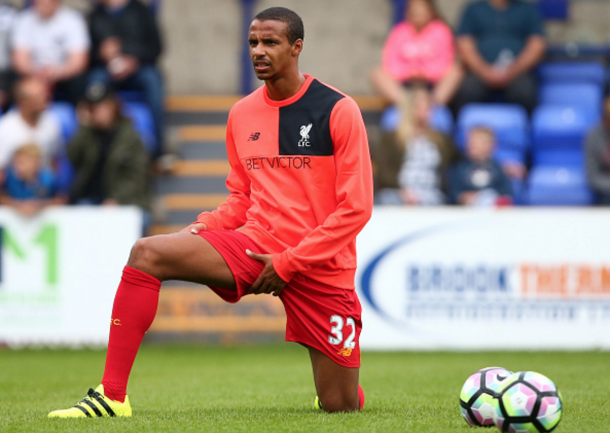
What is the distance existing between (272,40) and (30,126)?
20.7ft

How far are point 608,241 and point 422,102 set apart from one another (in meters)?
2.47

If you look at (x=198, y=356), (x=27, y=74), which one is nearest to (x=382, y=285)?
(x=198, y=356)

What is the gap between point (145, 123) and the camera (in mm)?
10922

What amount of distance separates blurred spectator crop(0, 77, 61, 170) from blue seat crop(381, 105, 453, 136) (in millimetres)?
3703

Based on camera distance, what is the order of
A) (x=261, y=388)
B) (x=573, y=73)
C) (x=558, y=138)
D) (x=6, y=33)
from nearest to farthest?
(x=261, y=388), (x=558, y=138), (x=6, y=33), (x=573, y=73)

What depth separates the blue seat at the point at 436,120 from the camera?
10.4 metres

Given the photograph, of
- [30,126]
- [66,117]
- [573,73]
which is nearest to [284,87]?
[30,126]

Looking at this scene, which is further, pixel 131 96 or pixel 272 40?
pixel 131 96

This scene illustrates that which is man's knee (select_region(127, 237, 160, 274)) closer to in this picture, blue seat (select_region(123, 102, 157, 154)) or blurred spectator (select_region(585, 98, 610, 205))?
blue seat (select_region(123, 102, 157, 154))

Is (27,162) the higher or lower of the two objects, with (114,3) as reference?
lower

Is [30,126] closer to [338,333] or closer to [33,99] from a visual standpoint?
[33,99]

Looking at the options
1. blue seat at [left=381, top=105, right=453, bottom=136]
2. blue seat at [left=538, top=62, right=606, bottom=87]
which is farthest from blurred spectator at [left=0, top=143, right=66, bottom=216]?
blue seat at [left=538, top=62, right=606, bottom=87]

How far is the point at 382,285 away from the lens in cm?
894

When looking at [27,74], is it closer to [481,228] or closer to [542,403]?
[481,228]
